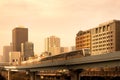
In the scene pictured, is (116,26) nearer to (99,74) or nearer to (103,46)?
(103,46)

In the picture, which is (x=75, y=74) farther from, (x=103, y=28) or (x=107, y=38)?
(x=103, y=28)

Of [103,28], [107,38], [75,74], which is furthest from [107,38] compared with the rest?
[75,74]

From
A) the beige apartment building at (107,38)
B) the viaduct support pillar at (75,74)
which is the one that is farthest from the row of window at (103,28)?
the viaduct support pillar at (75,74)

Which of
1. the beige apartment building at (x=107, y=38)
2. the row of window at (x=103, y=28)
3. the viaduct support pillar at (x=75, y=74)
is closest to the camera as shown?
the viaduct support pillar at (x=75, y=74)

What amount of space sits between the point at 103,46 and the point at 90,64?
4852 inches

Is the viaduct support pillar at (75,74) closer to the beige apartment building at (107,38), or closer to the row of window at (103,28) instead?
the beige apartment building at (107,38)

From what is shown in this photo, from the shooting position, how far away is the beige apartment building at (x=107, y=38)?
578 feet

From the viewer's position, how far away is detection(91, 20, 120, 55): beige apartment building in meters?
176

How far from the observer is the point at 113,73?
9206 centimetres

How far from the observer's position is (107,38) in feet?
602

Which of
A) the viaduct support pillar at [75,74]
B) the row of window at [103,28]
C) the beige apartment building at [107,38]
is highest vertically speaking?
the row of window at [103,28]

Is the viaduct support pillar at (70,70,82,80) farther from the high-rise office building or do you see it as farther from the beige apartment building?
the beige apartment building

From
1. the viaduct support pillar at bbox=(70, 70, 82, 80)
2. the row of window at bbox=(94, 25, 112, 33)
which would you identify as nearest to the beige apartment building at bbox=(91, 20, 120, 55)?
the row of window at bbox=(94, 25, 112, 33)

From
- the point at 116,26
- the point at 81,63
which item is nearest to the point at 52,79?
the point at 116,26
